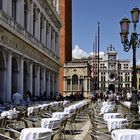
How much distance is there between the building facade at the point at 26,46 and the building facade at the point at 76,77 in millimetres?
18357

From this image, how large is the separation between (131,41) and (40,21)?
29362 millimetres

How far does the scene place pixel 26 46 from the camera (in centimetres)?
3619

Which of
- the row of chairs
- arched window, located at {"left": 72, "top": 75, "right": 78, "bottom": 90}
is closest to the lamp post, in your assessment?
the row of chairs

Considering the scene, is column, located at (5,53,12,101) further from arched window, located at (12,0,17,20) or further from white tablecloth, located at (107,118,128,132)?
white tablecloth, located at (107,118,128,132)

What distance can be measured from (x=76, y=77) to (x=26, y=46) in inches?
1673

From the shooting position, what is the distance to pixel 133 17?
1653 centimetres

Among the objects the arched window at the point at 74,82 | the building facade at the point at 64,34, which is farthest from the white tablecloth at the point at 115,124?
the arched window at the point at 74,82

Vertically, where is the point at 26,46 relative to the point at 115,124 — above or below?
above

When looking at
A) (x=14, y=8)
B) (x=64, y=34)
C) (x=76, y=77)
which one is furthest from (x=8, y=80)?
(x=76, y=77)

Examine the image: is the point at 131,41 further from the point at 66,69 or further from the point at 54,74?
the point at 66,69

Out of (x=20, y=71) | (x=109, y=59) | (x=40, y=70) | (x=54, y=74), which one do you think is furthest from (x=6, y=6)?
(x=109, y=59)

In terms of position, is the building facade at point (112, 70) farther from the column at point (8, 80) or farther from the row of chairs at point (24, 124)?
the row of chairs at point (24, 124)

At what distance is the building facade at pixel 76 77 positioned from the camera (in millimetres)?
77562

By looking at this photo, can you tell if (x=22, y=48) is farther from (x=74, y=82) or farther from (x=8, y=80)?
(x=74, y=82)
